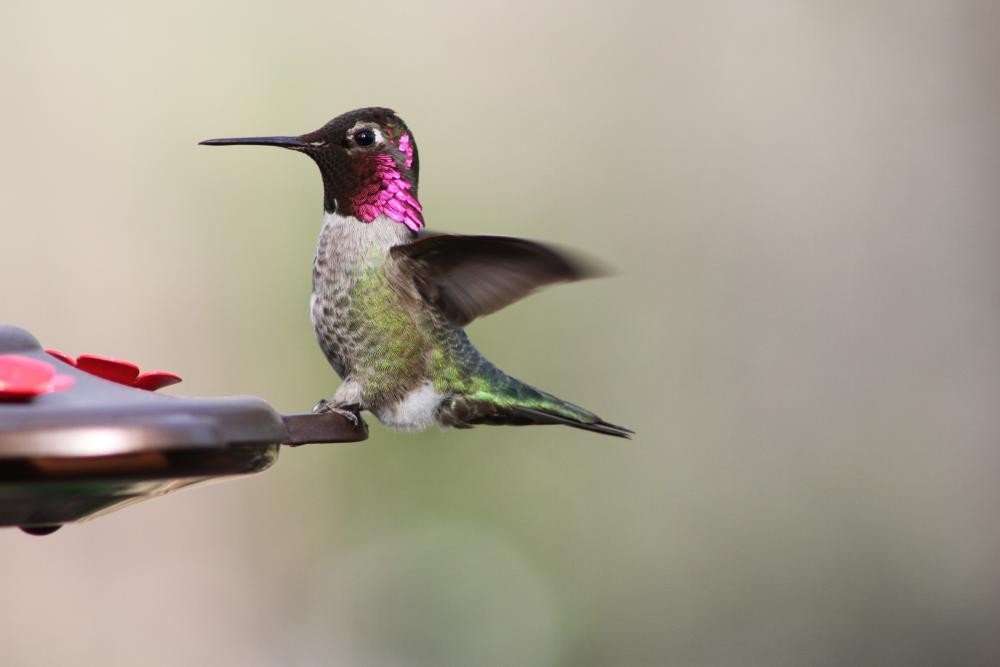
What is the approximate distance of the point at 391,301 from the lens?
310cm

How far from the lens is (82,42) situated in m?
6.68

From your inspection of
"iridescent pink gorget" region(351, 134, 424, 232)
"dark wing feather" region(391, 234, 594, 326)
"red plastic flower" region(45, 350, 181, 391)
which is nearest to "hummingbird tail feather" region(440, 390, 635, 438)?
"dark wing feather" region(391, 234, 594, 326)

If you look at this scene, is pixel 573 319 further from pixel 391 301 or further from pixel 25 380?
pixel 25 380

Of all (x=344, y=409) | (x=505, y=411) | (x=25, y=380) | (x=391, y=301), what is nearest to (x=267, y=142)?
(x=391, y=301)

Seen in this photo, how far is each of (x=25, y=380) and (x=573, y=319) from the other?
16.8 feet

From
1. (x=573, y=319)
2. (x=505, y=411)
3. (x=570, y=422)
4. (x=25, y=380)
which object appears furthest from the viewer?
(x=573, y=319)

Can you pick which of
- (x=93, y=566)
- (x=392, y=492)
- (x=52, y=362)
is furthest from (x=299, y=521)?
(x=52, y=362)

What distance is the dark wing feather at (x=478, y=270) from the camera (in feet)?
8.46

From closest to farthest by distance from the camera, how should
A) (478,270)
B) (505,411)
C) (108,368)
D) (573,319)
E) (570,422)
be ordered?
(108,368), (478,270), (570,422), (505,411), (573,319)

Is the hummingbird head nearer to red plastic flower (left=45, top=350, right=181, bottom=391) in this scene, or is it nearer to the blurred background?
red plastic flower (left=45, top=350, right=181, bottom=391)

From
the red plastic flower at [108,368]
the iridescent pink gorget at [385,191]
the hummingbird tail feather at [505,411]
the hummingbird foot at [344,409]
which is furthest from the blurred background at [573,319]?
the red plastic flower at [108,368]

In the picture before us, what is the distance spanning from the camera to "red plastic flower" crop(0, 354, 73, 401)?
5.60 ft

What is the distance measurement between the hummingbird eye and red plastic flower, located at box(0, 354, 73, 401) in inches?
57.4

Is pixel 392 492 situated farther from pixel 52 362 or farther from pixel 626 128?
pixel 52 362
